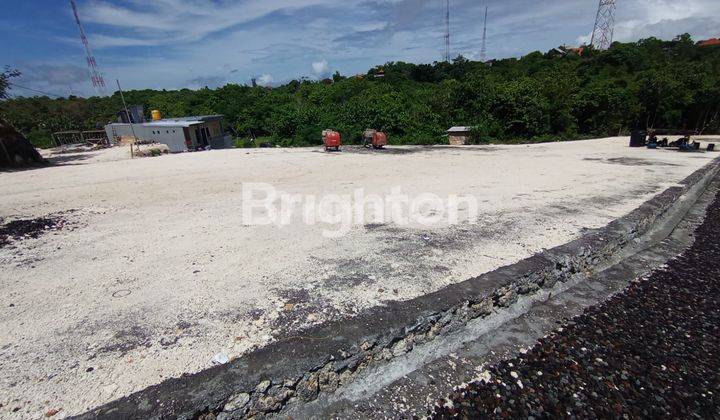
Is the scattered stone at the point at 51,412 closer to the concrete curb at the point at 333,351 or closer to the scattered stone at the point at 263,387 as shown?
the concrete curb at the point at 333,351

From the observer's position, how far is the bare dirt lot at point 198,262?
119 inches

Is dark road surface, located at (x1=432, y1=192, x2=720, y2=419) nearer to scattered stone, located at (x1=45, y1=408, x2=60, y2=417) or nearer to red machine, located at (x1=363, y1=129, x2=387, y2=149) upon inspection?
scattered stone, located at (x1=45, y1=408, x2=60, y2=417)

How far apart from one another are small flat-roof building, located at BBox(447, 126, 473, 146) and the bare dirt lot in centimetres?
1126

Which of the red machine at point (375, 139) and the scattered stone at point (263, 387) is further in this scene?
the red machine at point (375, 139)

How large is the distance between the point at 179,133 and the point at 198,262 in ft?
69.1

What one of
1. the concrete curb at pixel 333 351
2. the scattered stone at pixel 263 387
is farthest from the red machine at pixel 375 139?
the scattered stone at pixel 263 387

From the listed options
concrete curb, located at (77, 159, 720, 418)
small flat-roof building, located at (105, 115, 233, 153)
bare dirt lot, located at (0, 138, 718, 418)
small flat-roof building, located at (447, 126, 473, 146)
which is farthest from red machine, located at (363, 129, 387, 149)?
concrete curb, located at (77, 159, 720, 418)

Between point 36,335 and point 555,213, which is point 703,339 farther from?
point 36,335

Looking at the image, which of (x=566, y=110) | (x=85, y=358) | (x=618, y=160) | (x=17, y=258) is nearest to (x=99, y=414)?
(x=85, y=358)

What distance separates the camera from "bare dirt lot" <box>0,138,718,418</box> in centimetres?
302

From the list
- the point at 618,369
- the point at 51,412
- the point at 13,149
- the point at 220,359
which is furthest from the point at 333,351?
the point at 13,149

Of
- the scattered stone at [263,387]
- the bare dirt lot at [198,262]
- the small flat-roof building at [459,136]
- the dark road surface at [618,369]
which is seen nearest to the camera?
the scattered stone at [263,387]

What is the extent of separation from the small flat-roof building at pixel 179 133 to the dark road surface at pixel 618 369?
24260 mm

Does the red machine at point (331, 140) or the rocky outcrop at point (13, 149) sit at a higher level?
the rocky outcrop at point (13, 149)
